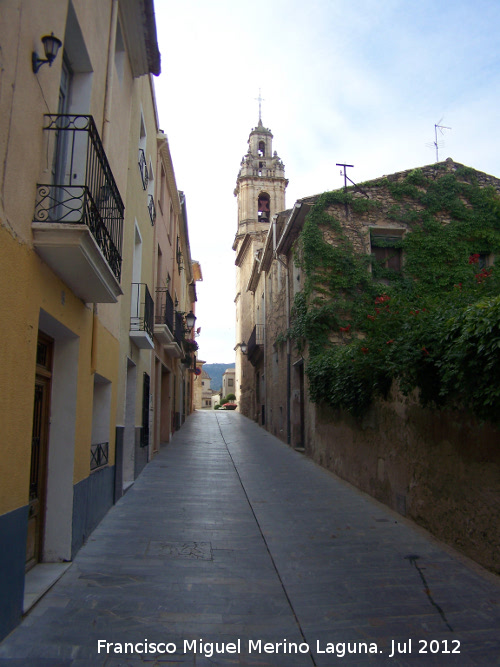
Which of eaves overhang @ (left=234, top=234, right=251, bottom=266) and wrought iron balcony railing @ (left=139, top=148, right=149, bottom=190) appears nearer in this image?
wrought iron balcony railing @ (left=139, top=148, right=149, bottom=190)

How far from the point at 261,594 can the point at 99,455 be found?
3.17 m

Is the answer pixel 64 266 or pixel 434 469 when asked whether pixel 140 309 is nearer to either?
pixel 64 266

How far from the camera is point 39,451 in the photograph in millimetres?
5199

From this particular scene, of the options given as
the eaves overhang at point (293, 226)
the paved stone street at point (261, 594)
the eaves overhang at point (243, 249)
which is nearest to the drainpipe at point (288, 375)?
the eaves overhang at point (293, 226)

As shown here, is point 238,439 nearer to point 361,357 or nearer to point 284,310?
point 284,310

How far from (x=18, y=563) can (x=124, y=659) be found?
100 cm

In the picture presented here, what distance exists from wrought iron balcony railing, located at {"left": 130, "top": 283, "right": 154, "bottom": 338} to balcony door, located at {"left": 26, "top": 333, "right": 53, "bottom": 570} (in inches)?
175

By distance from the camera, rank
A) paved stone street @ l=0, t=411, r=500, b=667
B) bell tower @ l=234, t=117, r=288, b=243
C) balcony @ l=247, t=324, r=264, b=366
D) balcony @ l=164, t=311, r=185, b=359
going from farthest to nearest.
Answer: bell tower @ l=234, t=117, r=288, b=243 → balcony @ l=247, t=324, r=264, b=366 → balcony @ l=164, t=311, r=185, b=359 → paved stone street @ l=0, t=411, r=500, b=667

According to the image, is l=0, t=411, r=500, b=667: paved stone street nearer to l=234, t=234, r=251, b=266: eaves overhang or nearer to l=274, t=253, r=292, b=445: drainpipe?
l=274, t=253, r=292, b=445: drainpipe

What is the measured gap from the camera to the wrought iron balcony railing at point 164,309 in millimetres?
13273

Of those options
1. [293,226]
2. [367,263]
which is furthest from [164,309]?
[367,263]

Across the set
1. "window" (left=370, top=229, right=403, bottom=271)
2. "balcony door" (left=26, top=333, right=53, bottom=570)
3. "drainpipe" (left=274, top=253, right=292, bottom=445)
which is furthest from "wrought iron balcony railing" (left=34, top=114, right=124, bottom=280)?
"drainpipe" (left=274, top=253, right=292, bottom=445)

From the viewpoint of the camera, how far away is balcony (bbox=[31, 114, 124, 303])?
13.5 ft

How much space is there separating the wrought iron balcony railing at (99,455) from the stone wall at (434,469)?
13.2ft
